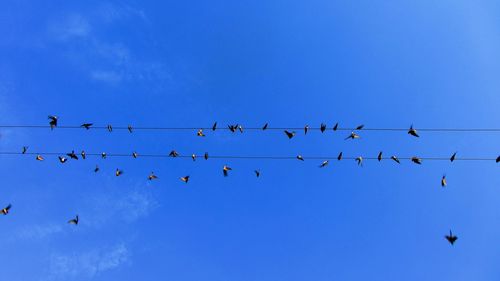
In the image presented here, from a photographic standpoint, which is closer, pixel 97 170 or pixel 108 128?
pixel 108 128

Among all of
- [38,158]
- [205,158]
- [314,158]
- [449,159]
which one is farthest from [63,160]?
[449,159]

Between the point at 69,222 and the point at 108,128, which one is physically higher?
the point at 108,128

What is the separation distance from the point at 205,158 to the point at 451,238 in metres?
8.28

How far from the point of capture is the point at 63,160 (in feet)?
54.6

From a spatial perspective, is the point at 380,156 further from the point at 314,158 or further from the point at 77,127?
the point at 77,127

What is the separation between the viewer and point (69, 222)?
57.4 feet

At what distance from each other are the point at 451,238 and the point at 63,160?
13.7 m

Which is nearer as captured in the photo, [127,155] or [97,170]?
[127,155]

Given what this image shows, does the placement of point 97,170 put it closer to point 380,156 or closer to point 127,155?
point 127,155

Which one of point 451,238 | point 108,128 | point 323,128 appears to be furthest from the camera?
point 108,128

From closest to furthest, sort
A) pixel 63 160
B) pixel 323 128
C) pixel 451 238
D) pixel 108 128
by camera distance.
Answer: pixel 451 238, pixel 323 128, pixel 108 128, pixel 63 160

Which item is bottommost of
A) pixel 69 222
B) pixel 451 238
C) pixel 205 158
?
pixel 451 238

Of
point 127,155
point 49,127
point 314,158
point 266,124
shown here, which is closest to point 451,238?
point 314,158

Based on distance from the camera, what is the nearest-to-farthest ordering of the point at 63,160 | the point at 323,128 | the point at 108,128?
1. the point at 323,128
2. the point at 108,128
3. the point at 63,160
